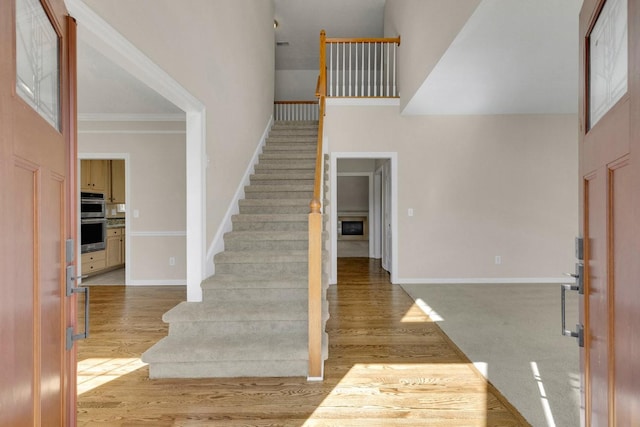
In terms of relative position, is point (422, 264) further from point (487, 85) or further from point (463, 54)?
point (463, 54)

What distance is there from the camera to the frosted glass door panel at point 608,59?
1.01 meters

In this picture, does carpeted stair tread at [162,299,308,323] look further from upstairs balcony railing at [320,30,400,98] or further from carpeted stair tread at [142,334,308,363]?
upstairs balcony railing at [320,30,400,98]

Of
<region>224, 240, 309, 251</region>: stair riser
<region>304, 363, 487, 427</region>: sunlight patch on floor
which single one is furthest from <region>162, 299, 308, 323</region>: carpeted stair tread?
<region>224, 240, 309, 251</region>: stair riser

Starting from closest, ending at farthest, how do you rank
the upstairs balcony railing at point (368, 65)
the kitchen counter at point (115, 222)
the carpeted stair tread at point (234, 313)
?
the carpeted stair tread at point (234, 313) < the upstairs balcony railing at point (368, 65) < the kitchen counter at point (115, 222)

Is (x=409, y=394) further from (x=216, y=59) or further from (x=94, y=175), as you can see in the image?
(x=94, y=175)

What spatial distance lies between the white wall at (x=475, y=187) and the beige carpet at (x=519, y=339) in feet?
1.41

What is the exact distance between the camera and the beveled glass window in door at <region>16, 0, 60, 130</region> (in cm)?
100

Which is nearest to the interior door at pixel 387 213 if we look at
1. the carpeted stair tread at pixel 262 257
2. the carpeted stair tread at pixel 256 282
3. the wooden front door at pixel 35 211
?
the carpeted stair tread at pixel 262 257

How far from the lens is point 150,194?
522 centimetres

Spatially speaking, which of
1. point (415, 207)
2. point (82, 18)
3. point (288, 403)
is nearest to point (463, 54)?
point (415, 207)

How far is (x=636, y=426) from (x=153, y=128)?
227 inches

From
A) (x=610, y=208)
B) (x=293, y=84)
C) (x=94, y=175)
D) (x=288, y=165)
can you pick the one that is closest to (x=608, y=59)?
(x=610, y=208)

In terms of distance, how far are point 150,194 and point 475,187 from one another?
4.98 metres

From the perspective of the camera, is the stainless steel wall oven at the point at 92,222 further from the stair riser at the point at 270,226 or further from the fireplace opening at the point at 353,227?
the fireplace opening at the point at 353,227
